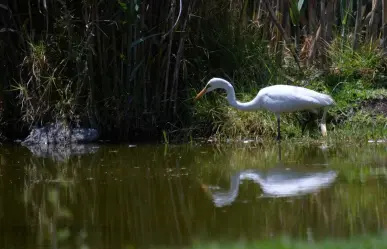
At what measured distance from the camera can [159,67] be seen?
12430mm

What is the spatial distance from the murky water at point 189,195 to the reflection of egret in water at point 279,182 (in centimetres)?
1

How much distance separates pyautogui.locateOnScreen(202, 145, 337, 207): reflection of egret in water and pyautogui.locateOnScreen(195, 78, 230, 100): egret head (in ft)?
8.77

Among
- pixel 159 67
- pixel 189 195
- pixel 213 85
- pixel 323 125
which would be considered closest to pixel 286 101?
pixel 323 125

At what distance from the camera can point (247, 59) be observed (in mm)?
12812

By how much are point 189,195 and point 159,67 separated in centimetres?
477

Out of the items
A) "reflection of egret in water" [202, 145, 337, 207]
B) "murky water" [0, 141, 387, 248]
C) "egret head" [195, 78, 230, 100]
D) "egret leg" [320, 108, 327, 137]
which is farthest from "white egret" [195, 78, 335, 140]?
"reflection of egret in water" [202, 145, 337, 207]

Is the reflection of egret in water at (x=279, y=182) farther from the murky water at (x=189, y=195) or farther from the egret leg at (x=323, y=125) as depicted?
the egret leg at (x=323, y=125)

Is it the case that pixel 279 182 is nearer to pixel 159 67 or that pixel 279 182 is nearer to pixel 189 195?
pixel 189 195

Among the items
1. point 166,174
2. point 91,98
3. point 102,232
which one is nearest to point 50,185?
point 166,174

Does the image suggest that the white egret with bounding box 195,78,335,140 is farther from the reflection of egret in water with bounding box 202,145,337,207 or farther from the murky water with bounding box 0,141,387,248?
the reflection of egret in water with bounding box 202,145,337,207

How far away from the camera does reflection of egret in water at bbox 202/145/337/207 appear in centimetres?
771

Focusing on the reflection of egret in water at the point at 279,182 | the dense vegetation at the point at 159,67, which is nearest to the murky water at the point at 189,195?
the reflection of egret in water at the point at 279,182

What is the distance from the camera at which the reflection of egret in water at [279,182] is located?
7715mm

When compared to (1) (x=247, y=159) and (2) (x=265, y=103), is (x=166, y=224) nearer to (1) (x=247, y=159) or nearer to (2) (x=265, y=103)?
(1) (x=247, y=159)
